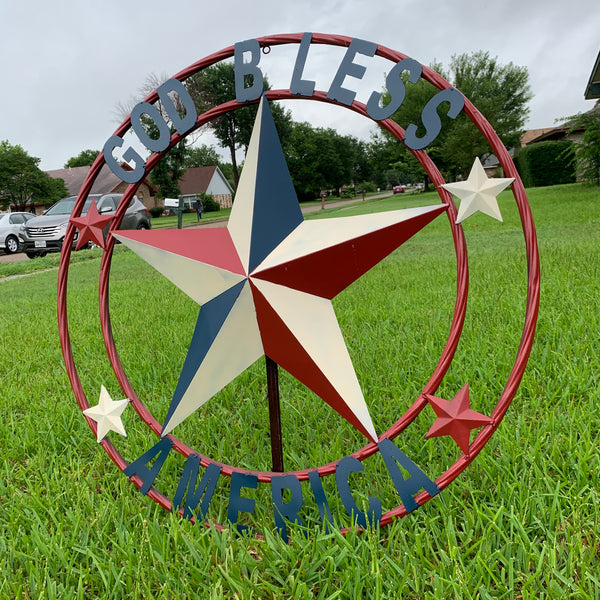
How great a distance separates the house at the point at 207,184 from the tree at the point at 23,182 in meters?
18.3

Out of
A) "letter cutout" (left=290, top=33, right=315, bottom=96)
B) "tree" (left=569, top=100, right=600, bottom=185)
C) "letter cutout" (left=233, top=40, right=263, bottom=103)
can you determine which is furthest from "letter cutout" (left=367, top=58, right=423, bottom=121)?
"tree" (left=569, top=100, right=600, bottom=185)

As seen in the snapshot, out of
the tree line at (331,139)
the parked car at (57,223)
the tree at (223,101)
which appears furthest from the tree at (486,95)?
the parked car at (57,223)

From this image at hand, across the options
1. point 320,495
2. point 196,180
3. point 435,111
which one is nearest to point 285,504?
point 320,495

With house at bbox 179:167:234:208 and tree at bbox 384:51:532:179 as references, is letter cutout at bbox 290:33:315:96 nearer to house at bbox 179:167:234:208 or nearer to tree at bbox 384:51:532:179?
tree at bbox 384:51:532:179

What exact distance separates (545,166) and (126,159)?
30482mm

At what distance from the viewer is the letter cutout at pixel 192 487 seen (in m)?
1.40

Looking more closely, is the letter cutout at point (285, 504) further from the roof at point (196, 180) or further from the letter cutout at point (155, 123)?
the roof at point (196, 180)

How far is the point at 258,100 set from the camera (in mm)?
1416

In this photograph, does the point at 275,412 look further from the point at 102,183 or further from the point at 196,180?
the point at 196,180

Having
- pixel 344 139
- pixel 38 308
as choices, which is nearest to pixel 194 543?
pixel 38 308

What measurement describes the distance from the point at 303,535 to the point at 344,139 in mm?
55424

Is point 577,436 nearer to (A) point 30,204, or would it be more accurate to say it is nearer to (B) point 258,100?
(B) point 258,100

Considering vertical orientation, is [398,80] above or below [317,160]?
below

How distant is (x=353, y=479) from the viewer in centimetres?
161
